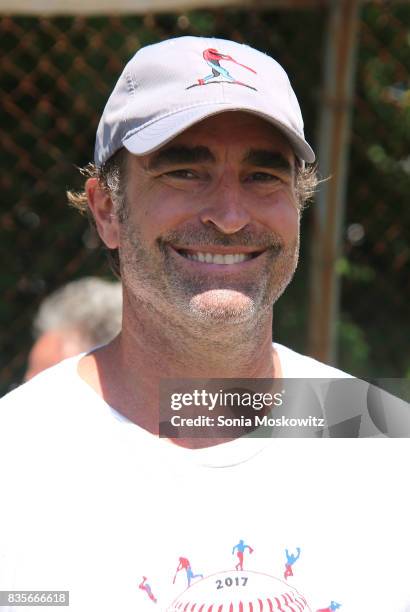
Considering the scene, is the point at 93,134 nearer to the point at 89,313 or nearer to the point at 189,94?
the point at 89,313

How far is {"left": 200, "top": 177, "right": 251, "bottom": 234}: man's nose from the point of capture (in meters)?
1.59

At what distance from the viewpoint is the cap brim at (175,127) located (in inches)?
61.4

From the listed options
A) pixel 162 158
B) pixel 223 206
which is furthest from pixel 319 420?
pixel 162 158

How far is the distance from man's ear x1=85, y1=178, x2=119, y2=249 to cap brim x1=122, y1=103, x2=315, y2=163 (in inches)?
7.8

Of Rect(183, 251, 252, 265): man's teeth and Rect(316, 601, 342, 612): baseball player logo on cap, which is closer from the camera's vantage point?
Rect(316, 601, 342, 612): baseball player logo on cap

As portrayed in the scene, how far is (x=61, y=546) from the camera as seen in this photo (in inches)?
58.2

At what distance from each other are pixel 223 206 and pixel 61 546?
2.05 ft

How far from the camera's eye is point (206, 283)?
161 centimetres

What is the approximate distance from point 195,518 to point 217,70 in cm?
78

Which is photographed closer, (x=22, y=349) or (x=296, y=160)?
(x=296, y=160)

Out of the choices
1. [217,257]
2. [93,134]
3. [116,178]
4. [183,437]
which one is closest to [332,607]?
[183,437]

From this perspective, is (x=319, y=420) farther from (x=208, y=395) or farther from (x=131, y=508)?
(x=131, y=508)

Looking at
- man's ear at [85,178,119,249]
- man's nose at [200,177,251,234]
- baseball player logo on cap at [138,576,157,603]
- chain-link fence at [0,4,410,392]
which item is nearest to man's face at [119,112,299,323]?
man's nose at [200,177,251,234]

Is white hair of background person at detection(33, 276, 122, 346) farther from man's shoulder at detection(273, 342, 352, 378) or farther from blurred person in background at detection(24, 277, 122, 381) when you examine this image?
man's shoulder at detection(273, 342, 352, 378)
